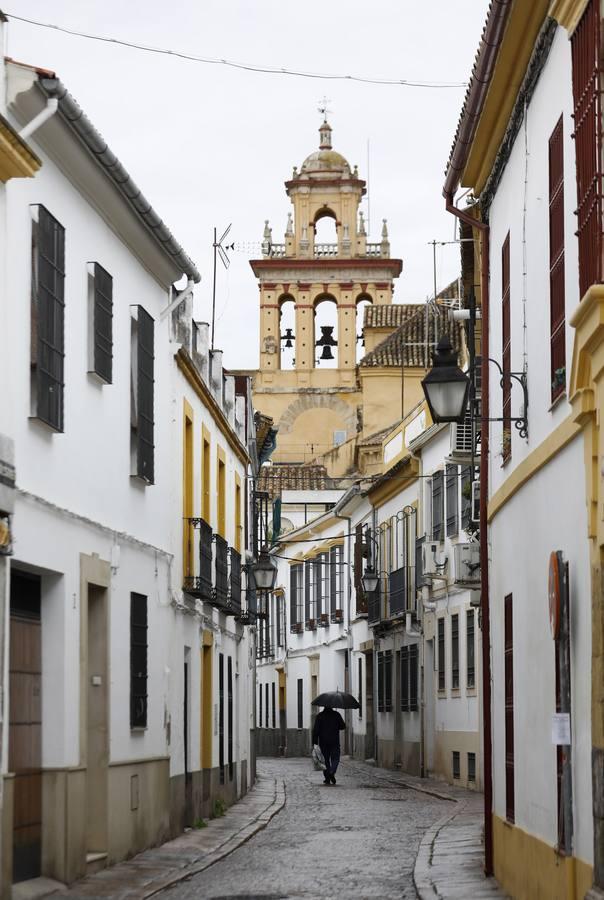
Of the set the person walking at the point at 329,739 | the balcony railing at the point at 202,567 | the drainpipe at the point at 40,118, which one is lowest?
the person walking at the point at 329,739

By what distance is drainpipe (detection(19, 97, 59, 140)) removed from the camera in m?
12.3

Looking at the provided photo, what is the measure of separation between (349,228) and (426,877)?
2495 inches

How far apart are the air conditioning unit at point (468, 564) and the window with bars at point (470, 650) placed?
2.38 metres

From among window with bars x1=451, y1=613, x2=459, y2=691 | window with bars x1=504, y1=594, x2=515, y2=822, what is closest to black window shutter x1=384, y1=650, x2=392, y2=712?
window with bars x1=451, y1=613, x2=459, y2=691

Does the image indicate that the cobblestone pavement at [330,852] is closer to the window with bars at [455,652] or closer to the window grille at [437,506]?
the window with bars at [455,652]

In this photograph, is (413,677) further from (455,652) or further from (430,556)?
(455,652)

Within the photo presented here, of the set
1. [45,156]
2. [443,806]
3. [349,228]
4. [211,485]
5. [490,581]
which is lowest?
[443,806]

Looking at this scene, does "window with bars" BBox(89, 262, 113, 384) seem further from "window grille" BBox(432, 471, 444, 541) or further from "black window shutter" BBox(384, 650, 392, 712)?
"black window shutter" BBox(384, 650, 392, 712)

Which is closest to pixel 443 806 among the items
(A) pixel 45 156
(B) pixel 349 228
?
(A) pixel 45 156

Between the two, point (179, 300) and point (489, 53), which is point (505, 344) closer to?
point (489, 53)

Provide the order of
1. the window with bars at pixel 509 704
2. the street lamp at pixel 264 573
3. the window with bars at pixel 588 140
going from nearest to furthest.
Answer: the window with bars at pixel 588 140
the window with bars at pixel 509 704
the street lamp at pixel 264 573

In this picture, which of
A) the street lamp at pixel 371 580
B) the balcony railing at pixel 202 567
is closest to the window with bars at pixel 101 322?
the balcony railing at pixel 202 567

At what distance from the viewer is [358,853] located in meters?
17.3

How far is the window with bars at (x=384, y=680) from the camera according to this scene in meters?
39.8
